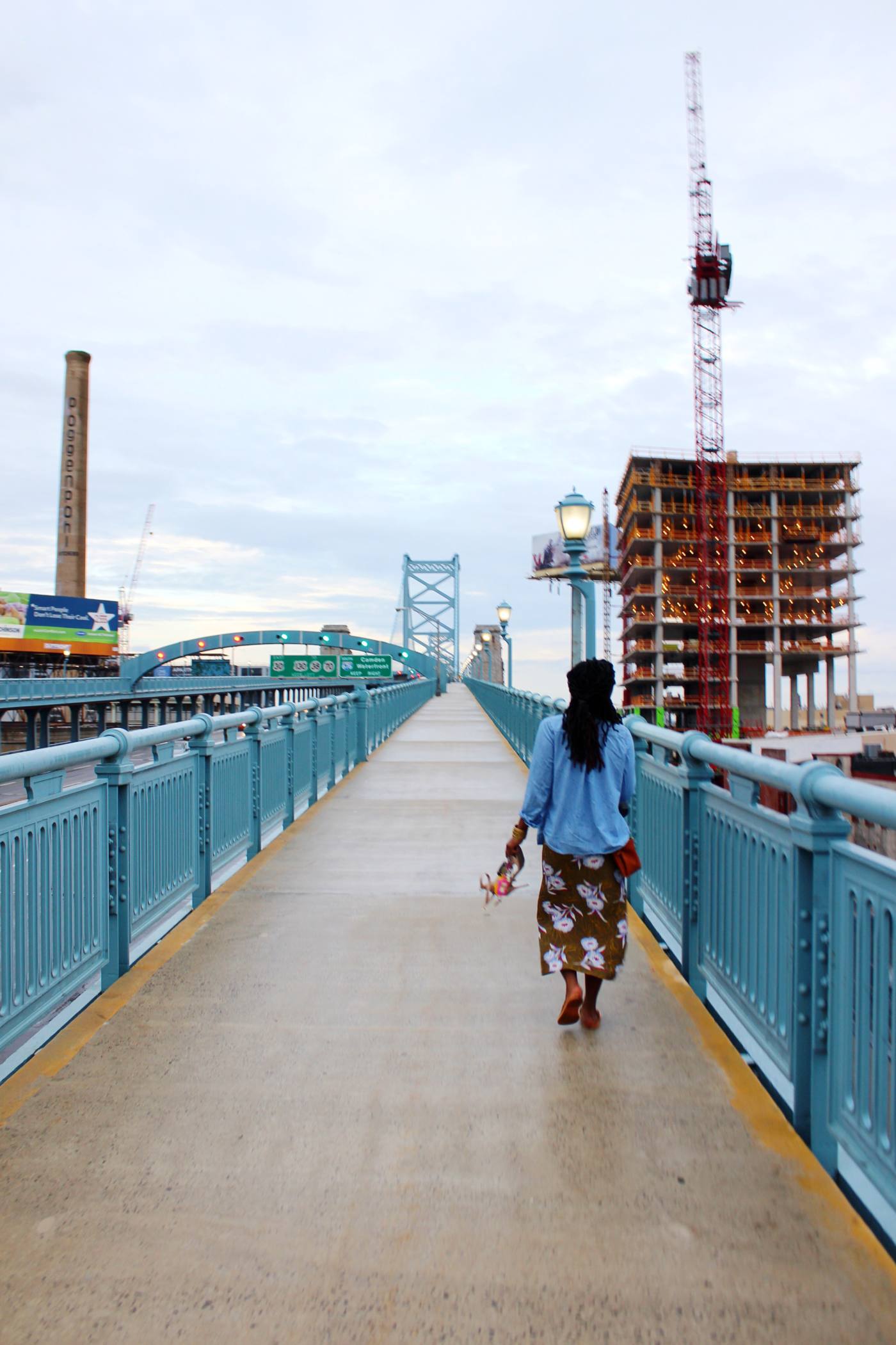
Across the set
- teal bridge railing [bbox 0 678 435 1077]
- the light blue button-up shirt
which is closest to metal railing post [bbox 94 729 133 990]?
teal bridge railing [bbox 0 678 435 1077]

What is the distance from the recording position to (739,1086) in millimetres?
3713

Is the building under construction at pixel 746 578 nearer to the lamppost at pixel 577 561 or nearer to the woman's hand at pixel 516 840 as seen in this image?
the lamppost at pixel 577 561

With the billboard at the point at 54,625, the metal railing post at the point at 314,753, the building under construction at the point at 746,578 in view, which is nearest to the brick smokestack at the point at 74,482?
the billboard at the point at 54,625

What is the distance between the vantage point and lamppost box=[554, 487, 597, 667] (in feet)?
34.3

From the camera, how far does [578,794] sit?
4.17 meters

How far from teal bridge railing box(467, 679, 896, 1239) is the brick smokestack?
94.7m

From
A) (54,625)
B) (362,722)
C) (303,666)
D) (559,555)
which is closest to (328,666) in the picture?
(303,666)

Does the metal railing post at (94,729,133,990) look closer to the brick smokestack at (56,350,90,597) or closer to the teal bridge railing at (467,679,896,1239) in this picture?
the teal bridge railing at (467,679,896,1239)

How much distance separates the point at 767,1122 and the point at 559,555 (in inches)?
5050

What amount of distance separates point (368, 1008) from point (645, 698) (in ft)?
368

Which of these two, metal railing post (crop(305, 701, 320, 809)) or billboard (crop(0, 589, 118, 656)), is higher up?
billboard (crop(0, 589, 118, 656))

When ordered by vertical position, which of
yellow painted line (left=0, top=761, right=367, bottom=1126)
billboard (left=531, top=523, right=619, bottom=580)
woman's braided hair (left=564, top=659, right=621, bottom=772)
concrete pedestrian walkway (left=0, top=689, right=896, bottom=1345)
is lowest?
concrete pedestrian walkway (left=0, top=689, right=896, bottom=1345)

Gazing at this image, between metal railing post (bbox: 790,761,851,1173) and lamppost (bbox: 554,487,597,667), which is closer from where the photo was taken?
metal railing post (bbox: 790,761,851,1173)

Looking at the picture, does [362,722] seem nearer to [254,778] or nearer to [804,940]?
[254,778]
